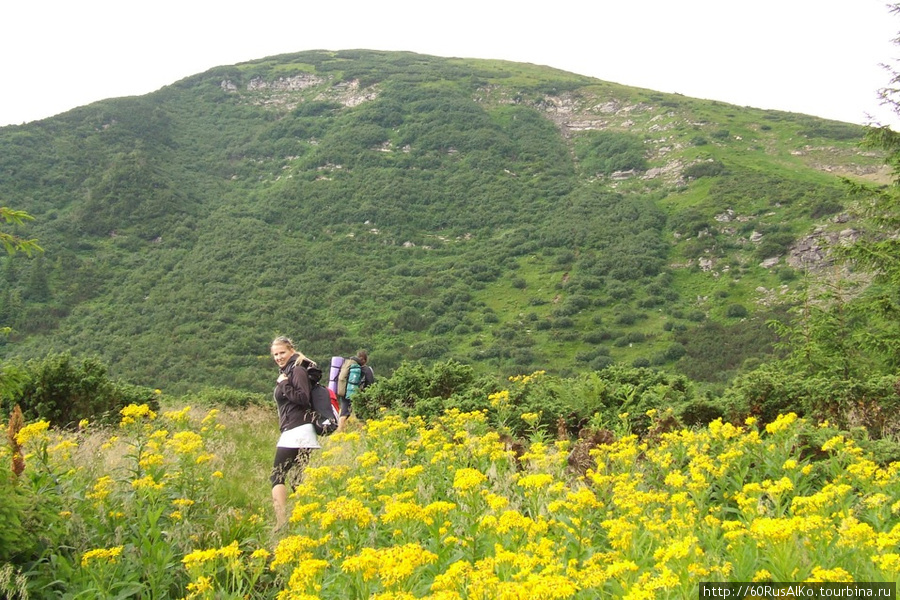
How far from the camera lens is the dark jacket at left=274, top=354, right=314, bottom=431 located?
5598mm

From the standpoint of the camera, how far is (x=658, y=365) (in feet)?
120


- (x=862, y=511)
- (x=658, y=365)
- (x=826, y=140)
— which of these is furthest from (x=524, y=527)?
(x=826, y=140)

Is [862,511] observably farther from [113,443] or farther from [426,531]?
[113,443]

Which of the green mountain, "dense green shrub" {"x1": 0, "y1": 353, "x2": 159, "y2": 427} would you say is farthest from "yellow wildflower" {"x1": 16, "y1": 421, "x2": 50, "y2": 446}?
the green mountain

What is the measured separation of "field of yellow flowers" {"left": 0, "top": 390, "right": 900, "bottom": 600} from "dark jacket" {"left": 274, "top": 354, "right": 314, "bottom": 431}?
1.47ft

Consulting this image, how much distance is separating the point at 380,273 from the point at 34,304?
2702cm

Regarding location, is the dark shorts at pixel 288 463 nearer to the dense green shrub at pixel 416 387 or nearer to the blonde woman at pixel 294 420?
the blonde woman at pixel 294 420

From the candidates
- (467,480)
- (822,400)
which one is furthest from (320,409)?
(822,400)

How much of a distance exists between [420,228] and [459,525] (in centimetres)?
6419

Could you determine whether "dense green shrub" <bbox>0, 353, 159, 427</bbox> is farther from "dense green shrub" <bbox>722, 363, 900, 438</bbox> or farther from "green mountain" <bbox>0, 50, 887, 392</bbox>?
"green mountain" <bbox>0, 50, 887, 392</bbox>

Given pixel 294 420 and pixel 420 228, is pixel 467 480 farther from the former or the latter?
pixel 420 228

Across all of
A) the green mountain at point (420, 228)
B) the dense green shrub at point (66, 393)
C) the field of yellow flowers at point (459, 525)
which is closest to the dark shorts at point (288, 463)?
the field of yellow flowers at point (459, 525)

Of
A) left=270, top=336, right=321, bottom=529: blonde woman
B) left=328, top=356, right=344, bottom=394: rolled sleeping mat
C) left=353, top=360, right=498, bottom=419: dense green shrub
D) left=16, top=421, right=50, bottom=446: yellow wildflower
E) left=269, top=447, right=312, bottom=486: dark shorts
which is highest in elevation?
left=16, top=421, right=50, bottom=446: yellow wildflower

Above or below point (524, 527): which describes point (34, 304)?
below
